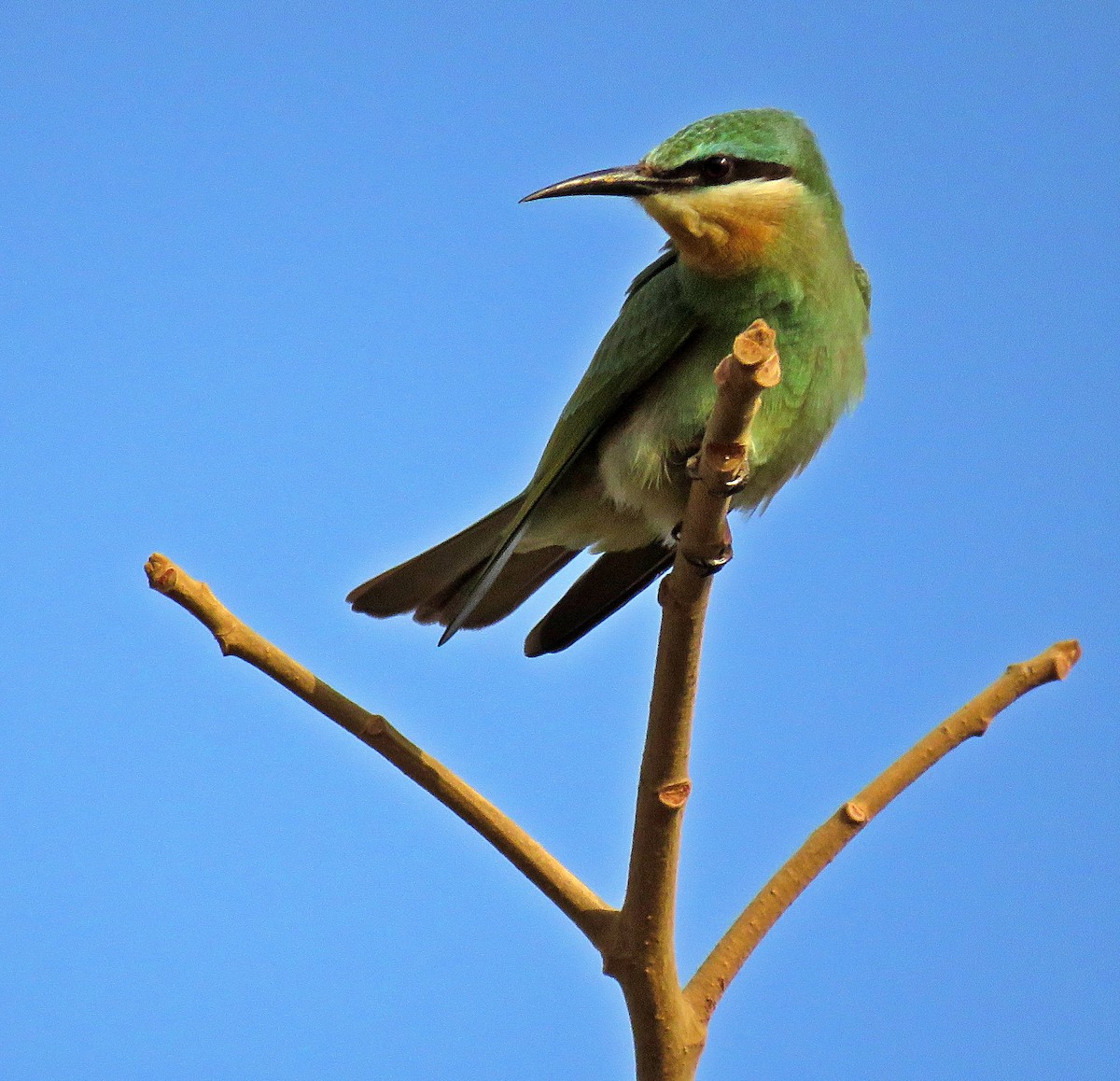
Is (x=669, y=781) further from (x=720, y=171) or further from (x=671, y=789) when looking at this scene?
(x=720, y=171)

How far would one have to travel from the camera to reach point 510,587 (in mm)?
3375

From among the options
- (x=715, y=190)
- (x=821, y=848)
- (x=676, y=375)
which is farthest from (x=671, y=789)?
(x=715, y=190)

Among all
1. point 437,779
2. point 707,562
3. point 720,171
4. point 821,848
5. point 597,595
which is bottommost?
point 821,848

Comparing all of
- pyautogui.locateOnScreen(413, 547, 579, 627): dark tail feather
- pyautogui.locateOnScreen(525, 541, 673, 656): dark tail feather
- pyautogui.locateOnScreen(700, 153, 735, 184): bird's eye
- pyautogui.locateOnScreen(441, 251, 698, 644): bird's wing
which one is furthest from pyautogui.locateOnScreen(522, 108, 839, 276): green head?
pyautogui.locateOnScreen(413, 547, 579, 627): dark tail feather

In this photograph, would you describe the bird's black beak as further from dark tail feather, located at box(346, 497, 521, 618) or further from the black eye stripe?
dark tail feather, located at box(346, 497, 521, 618)

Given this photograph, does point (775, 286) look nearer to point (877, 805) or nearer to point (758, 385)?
point (758, 385)

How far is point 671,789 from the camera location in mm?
1940

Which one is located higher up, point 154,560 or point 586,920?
point 154,560

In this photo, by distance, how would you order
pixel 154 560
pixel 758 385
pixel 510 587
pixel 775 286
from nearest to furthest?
pixel 758 385
pixel 154 560
pixel 775 286
pixel 510 587

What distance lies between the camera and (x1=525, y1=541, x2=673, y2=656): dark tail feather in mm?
3156

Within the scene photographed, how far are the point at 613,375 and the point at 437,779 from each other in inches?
51.6

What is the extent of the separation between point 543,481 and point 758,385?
132cm

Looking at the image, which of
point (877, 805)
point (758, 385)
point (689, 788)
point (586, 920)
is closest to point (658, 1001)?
point (586, 920)

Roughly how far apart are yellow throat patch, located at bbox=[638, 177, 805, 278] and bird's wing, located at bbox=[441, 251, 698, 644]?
134 mm
